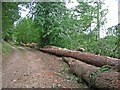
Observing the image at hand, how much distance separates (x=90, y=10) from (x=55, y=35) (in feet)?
23.4

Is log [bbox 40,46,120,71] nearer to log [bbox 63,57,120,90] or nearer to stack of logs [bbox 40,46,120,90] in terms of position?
stack of logs [bbox 40,46,120,90]

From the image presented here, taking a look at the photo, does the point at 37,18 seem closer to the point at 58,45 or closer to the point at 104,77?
the point at 58,45

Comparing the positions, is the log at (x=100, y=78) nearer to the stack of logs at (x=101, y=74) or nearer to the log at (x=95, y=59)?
the stack of logs at (x=101, y=74)

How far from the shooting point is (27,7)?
67.6 feet

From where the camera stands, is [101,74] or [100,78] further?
[101,74]

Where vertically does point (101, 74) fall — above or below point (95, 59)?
below

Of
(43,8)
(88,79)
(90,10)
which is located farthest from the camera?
(90,10)

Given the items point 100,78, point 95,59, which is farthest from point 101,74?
point 95,59

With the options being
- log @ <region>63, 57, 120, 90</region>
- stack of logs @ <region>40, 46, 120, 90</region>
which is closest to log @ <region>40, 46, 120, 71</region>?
stack of logs @ <region>40, 46, 120, 90</region>

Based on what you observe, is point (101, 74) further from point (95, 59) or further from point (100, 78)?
point (95, 59)

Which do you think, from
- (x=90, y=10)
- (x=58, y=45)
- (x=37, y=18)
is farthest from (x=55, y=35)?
(x=90, y=10)

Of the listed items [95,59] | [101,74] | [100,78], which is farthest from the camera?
[95,59]

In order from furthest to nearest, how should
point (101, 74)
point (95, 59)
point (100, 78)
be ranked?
point (95, 59) → point (101, 74) → point (100, 78)

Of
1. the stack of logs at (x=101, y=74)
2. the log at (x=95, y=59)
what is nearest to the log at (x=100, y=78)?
the stack of logs at (x=101, y=74)
